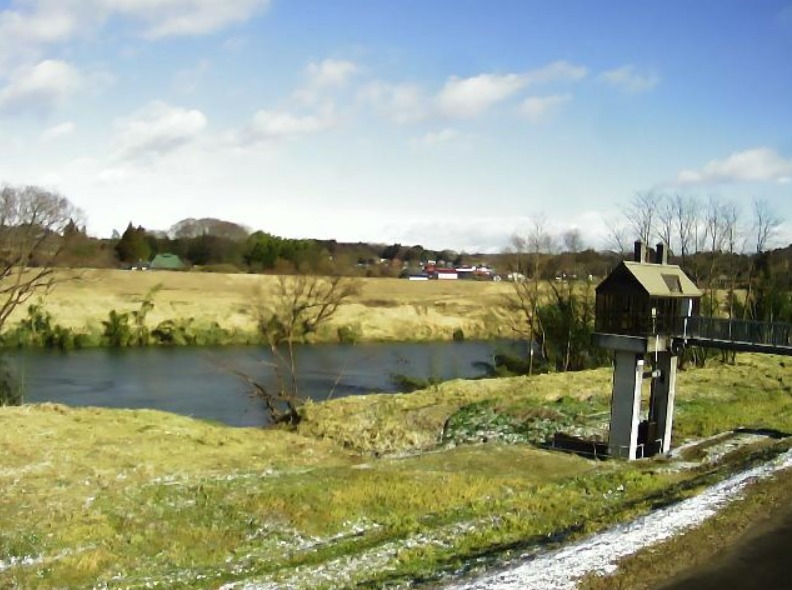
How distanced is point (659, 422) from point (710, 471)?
603cm

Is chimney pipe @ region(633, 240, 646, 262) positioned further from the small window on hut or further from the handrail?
the handrail

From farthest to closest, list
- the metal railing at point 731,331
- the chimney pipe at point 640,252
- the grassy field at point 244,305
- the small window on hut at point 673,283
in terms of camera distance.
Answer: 1. the grassy field at point 244,305
2. the chimney pipe at point 640,252
3. the small window on hut at point 673,283
4. the metal railing at point 731,331

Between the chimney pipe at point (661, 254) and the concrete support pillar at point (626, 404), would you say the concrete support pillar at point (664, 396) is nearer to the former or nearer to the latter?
the concrete support pillar at point (626, 404)

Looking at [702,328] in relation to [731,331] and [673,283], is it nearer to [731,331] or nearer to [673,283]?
[731,331]

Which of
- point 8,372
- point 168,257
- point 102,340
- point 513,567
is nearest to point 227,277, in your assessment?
point 102,340

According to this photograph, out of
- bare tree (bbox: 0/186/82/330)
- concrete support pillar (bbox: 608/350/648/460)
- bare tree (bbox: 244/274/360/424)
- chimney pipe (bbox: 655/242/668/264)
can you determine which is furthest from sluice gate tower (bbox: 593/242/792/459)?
bare tree (bbox: 0/186/82/330)

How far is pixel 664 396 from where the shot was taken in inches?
1039

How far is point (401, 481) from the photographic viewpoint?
20688 millimetres

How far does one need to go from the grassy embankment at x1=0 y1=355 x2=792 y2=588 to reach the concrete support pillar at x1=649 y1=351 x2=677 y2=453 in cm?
208

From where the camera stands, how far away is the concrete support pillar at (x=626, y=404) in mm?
24609

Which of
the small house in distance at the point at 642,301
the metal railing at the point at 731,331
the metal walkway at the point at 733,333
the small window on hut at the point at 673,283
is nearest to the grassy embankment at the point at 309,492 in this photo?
the metal walkway at the point at 733,333

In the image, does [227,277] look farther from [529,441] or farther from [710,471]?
[710,471]

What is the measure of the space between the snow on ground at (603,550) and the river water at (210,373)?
26.0m

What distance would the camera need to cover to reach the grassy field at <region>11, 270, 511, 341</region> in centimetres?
6888
